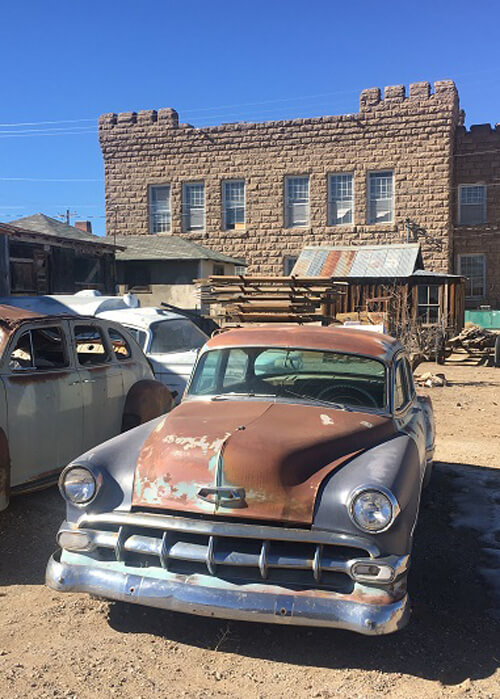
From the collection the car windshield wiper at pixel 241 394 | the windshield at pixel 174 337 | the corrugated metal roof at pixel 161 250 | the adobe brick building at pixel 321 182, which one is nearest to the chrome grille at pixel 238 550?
the car windshield wiper at pixel 241 394

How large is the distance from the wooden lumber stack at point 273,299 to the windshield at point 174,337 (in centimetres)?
73

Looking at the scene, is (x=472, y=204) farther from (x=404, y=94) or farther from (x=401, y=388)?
(x=401, y=388)

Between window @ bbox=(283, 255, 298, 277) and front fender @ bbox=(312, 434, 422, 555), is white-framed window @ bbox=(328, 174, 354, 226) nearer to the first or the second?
window @ bbox=(283, 255, 298, 277)

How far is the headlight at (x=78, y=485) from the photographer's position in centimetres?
375

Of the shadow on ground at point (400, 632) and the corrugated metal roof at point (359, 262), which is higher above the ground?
the corrugated metal roof at point (359, 262)

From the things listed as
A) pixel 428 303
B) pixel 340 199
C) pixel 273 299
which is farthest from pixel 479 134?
pixel 273 299

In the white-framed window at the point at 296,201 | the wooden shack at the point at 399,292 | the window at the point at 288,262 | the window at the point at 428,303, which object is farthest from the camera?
the window at the point at 288,262

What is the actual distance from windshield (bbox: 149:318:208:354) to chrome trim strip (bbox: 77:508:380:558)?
6.52 metres

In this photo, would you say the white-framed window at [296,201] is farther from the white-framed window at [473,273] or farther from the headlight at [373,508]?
the headlight at [373,508]

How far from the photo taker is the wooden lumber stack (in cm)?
934

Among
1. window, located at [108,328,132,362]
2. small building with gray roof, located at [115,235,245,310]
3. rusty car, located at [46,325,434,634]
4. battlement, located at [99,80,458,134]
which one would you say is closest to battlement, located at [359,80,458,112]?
battlement, located at [99,80,458,134]

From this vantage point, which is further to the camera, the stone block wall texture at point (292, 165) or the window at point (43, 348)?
the stone block wall texture at point (292, 165)

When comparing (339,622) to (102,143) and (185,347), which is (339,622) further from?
(102,143)

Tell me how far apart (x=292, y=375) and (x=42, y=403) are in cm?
204
